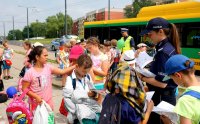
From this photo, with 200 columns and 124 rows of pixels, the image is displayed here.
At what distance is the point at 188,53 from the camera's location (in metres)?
15.0

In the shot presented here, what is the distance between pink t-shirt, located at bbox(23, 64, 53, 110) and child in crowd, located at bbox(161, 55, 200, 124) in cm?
243

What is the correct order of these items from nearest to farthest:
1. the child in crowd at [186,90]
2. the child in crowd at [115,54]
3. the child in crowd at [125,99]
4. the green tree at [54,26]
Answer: the child in crowd at [186,90] → the child in crowd at [125,99] → the child in crowd at [115,54] → the green tree at [54,26]

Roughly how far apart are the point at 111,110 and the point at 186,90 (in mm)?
685

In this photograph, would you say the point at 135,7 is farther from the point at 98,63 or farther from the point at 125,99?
the point at 125,99

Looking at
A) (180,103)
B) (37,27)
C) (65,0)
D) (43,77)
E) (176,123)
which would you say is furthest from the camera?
(37,27)

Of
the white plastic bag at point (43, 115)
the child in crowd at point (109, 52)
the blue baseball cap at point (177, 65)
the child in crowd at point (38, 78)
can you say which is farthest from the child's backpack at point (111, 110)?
the child in crowd at point (109, 52)

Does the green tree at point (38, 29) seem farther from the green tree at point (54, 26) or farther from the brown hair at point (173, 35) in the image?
the brown hair at point (173, 35)

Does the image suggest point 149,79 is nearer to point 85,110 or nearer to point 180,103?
point 85,110

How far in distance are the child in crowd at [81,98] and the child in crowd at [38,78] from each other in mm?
743

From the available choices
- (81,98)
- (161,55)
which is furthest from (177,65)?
(81,98)

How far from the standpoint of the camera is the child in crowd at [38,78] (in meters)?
4.25

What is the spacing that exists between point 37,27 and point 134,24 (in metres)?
123

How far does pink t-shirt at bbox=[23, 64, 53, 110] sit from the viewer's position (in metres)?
4.27

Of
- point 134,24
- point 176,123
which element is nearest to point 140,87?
point 176,123
